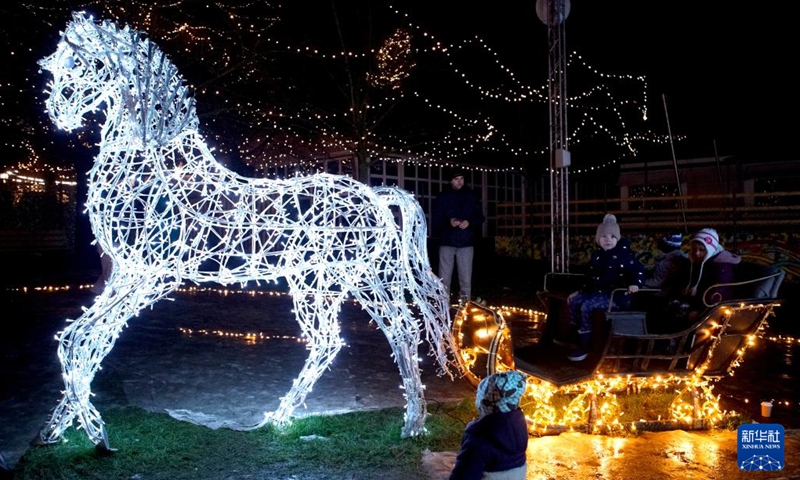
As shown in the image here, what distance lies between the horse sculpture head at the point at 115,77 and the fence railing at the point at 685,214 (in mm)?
10749

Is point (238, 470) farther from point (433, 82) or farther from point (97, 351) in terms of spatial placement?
point (433, 82)

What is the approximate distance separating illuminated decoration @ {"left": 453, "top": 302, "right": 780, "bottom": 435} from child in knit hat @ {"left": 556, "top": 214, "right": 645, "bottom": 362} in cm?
37

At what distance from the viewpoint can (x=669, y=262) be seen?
5.90m

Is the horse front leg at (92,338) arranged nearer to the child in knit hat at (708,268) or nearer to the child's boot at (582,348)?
the child's boot at (582,348)

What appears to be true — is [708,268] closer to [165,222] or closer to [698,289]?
[698,289]

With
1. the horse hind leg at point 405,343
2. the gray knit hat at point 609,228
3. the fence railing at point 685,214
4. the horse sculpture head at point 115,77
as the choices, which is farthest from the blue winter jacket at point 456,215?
the fence railing at point 685,214

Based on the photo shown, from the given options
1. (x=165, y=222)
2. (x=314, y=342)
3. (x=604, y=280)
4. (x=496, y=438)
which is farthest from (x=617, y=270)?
(x=165, y=222)

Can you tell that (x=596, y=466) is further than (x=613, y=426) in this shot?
No

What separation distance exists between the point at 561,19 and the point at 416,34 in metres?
6.01

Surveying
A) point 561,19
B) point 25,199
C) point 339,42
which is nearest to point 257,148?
point 339,42

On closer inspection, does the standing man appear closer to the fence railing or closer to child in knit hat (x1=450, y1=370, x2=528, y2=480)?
child in knit hat (x1=450, y1=370, x2=528, y2=480)

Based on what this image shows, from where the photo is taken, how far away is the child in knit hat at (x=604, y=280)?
4820 mm

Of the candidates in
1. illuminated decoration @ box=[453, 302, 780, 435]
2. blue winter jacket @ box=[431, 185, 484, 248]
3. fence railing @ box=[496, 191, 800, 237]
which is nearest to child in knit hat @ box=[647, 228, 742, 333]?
illuminated decoration @ box=[453, 302, 780, 435]

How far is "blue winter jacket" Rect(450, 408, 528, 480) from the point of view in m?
2.60
